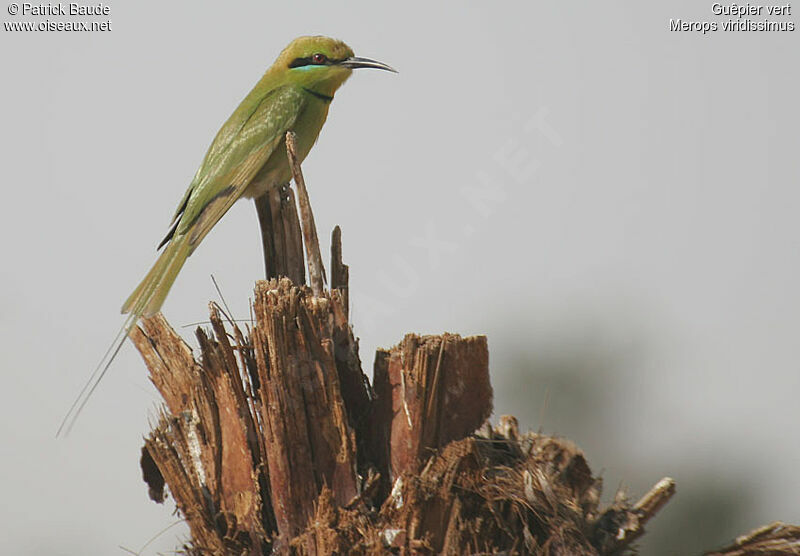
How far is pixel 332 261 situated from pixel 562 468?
4.52ft

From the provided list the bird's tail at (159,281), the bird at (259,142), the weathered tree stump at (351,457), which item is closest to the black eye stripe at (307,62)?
the bird at (259,142)

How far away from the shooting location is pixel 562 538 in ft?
12.2

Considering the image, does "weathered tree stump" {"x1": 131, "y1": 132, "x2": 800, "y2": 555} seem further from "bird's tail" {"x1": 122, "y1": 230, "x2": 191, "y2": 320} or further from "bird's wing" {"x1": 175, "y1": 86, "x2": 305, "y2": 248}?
"bird's wing" {"x1": 175, "y1": 86, "x2": 305, "y2": 248}

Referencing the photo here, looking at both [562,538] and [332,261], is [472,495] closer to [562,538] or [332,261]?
[562,538]

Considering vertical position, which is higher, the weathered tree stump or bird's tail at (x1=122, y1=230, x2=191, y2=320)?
bird's tail at (x1=122, y1=230, x2=191, y2=320)

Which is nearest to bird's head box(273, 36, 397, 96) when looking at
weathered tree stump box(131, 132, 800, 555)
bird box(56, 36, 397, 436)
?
Result: bird box(56, 36, 397, 436)

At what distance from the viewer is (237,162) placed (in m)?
5.49

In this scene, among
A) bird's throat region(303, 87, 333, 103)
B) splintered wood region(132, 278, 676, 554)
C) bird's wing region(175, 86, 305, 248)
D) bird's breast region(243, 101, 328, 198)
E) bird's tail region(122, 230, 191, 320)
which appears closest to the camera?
splintered wood region(132, 278, 676, 554)

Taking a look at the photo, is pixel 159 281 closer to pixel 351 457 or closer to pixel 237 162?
pixel 237 162

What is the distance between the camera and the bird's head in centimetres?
593

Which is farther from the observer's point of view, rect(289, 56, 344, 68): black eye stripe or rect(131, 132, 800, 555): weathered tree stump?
rect(289, 56, 344, 68): black eye stripe

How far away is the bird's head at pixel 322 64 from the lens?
5.93 metres

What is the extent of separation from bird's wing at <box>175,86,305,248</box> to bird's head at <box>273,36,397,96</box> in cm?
14

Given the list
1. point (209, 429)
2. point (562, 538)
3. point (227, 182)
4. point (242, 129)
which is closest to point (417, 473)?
point (562, 538)
